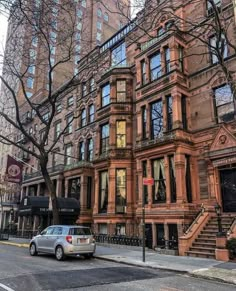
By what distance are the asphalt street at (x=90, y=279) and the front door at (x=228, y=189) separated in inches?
299

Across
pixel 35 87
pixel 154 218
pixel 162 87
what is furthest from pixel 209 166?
pixel 35 87

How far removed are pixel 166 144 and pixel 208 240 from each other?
6.41 m

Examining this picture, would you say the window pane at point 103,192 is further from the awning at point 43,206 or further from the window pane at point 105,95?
the window pane at point 105,95

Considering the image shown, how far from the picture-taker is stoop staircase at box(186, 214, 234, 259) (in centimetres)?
1389

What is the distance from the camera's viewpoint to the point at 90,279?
28.3 ft

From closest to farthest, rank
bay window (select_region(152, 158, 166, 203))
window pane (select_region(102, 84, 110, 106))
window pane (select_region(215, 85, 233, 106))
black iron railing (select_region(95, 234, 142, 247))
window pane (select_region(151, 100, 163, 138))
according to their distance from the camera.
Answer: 1. black iron railing (select_region(95, 234, 142, 247))
2. window pane (select_region(215, 85, 233, 106))
3. bay window (select_region(152, 158, 166, 203))
4. window pane (select_region(151, 100, 163, 138))
5. window pane (select_region(102, 84, 110, 106))

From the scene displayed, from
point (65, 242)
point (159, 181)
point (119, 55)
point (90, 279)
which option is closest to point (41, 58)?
point (119, 55)

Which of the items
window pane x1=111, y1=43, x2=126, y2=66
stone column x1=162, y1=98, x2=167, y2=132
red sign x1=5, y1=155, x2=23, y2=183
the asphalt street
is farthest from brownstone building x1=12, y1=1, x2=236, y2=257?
red sign x1=5, y1=155, x2=23, y2=183

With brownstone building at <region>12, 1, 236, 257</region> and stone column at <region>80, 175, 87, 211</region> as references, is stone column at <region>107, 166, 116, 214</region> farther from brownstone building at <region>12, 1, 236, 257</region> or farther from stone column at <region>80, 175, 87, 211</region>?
stone column at <region>80, 175, 87, 211</region>

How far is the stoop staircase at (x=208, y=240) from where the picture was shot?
13889 mm

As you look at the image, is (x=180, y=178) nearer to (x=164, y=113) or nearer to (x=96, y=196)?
(x=164, y=113)

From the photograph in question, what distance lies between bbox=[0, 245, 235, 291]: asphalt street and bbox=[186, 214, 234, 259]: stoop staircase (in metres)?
4.12

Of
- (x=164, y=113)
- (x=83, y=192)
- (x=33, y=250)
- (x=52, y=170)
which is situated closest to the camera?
(x=33, y=250)

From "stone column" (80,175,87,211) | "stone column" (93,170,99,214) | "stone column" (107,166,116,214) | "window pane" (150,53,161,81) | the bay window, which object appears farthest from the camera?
"stone column" (80,175,87,211)
